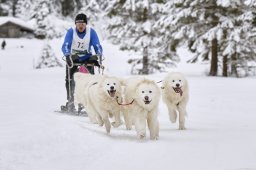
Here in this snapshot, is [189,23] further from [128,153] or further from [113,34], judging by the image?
[128,153]

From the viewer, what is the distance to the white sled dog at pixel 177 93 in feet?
25.7

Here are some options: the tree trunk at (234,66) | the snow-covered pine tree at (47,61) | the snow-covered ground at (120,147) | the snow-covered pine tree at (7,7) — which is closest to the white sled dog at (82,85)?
the snow-covered ground at (120,147)

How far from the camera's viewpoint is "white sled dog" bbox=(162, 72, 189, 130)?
7.84 meters

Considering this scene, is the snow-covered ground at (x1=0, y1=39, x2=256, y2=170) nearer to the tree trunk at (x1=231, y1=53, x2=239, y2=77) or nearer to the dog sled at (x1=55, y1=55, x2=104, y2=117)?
the dog sled at (x1=55, y1=55, x2=104, y2=117)

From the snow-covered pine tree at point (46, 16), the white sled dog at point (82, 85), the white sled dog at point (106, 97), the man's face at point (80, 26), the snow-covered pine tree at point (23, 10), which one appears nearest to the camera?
the white sled dog at point (106, 97)

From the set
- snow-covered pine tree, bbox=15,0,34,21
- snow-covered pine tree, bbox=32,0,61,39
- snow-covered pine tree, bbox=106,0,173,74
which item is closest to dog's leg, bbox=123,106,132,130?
snow-covered pine tree, bbox=106,0,173,74

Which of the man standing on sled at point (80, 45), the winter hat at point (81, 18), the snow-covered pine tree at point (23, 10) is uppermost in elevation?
the snow-covered pine tree at point (23, 10)

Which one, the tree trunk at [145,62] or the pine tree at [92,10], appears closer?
the tree trunk at [145,62]

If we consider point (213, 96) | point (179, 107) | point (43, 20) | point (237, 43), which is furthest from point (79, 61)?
point (43, 20)

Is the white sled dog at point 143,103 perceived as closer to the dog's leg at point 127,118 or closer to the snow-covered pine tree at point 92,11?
the dog's leg at point 127,118

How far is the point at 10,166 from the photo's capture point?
4.30 m

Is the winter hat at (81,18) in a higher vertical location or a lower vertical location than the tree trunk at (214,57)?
higher

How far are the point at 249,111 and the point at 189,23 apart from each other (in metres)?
11.6

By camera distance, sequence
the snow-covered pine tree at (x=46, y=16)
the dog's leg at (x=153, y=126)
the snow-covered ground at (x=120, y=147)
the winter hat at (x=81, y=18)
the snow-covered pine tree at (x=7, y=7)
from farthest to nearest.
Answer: the snow-covered pine tree at (x=7, y=7), the snow-covered pine tree at (x=46, y=16), the winter hat at (x=81, y=18), the dog's leg at (x=153, y=126), the snow-covered ground at (x=120, y=147)
